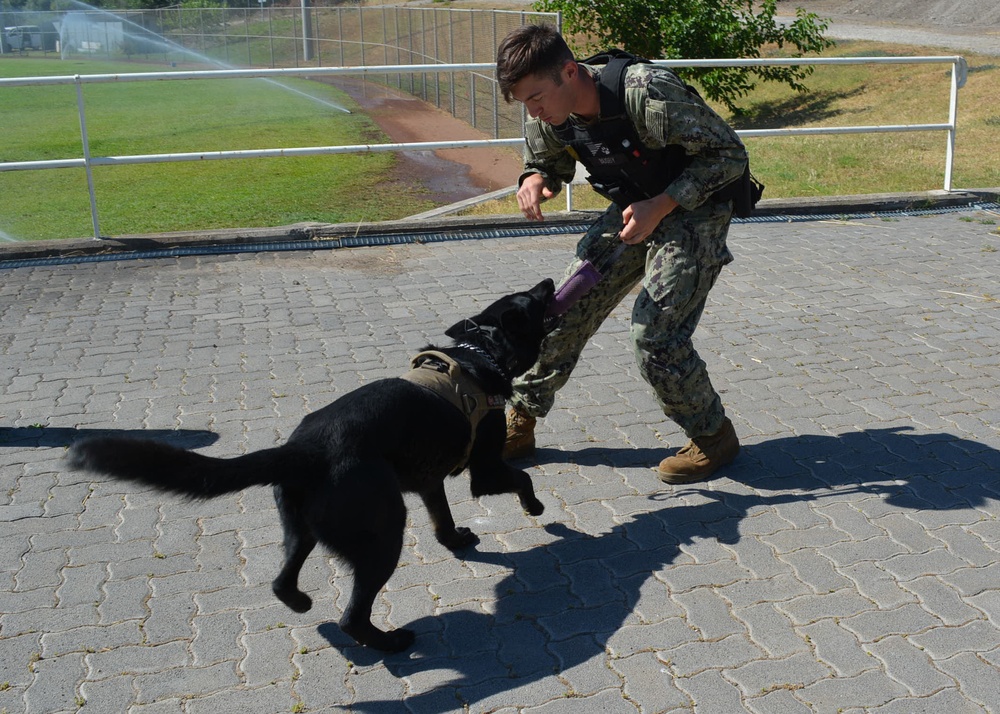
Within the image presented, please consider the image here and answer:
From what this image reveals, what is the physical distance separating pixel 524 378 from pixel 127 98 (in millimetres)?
28333

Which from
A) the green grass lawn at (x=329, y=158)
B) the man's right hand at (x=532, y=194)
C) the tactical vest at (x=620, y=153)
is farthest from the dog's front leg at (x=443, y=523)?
the green grass lawn at (x=329, y=158)

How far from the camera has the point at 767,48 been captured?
22.3m

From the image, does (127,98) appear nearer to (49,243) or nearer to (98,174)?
(98,174)

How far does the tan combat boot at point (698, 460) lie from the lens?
14.2 ft

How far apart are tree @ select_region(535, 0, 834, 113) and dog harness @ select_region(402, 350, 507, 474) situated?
1291 centimetres

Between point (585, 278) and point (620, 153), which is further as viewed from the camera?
point (585, 278)

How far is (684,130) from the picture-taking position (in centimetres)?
373

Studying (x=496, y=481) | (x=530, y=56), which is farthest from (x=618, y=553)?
(x=530, y=56)

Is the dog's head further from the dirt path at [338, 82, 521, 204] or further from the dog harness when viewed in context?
the dirt path at [338, 82, 521, 204]

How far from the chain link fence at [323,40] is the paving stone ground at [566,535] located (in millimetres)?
8514

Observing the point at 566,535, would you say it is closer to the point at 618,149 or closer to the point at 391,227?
the point at 618,149

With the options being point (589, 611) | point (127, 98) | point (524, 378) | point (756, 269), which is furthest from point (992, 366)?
point (127, 98)

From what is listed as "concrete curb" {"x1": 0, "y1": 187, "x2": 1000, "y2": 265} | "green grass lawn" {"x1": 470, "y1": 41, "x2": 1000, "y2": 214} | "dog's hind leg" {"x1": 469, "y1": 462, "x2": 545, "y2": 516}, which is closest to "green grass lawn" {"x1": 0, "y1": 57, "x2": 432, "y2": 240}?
"concrete curb" {"x1": 0, "y1": 187, "x2": 1000, "y2": 265}

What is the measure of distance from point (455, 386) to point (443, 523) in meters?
0.56
